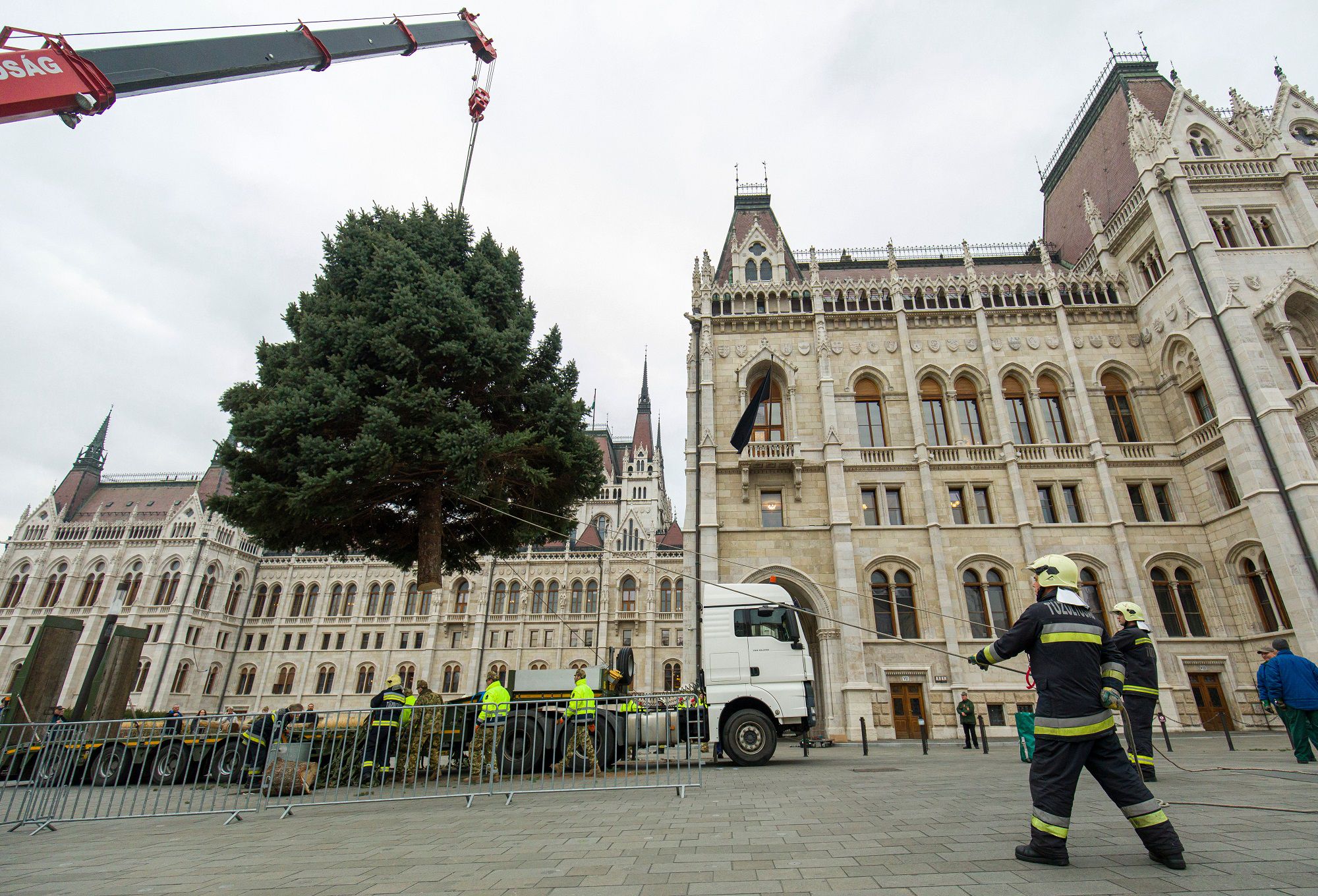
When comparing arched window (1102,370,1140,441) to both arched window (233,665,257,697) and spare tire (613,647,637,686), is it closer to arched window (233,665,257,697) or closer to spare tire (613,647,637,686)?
spare tire (613,647,637,686)

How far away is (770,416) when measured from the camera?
988 inches

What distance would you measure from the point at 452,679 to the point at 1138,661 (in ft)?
168

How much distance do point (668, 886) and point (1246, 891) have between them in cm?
337

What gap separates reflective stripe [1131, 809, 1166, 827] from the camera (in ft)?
13.2

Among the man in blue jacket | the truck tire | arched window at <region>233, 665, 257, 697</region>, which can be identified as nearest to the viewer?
the man in blue jacket

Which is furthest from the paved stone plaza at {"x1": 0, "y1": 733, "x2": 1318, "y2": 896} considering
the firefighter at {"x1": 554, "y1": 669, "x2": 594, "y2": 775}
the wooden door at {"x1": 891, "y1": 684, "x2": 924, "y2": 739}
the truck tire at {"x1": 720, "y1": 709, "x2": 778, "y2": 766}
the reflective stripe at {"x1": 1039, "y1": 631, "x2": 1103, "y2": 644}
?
the wooden door at {"x1": 891, "y1": 684, "x2": 924, "y2": 739}

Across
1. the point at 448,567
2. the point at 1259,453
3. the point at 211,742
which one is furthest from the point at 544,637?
the point at 1259,453

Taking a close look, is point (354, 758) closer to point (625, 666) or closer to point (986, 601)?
point (625, 666)

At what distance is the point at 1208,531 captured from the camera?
2208 cm

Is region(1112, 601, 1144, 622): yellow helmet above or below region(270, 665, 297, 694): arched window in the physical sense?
above

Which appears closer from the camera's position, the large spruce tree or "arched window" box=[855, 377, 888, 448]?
the large spruce tree

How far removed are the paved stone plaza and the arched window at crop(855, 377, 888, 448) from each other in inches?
639

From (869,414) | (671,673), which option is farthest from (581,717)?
(671,673)

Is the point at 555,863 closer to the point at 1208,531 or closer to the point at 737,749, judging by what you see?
the point at 737,749
